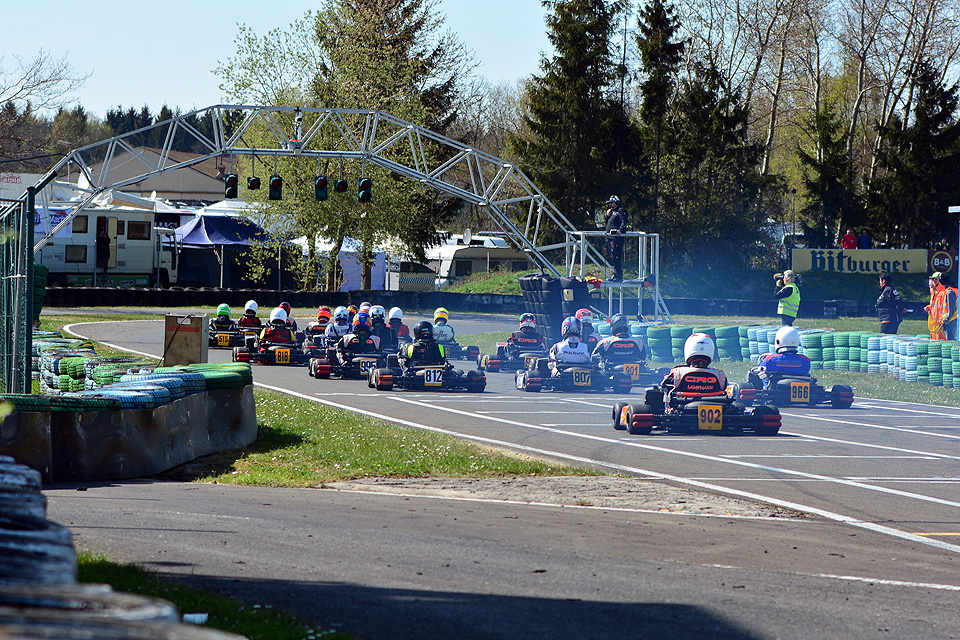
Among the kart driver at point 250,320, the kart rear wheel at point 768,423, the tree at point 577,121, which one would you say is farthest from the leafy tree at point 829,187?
the kart rear wheel at point 768,423

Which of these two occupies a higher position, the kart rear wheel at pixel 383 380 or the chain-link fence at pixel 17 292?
the chain-link fence at pixel 17 292

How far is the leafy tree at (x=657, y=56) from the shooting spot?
45.8 metres

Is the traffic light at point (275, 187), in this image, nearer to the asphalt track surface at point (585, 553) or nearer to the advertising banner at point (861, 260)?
the asphalt track surface at point (585, 553)

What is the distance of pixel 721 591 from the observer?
5.20 meters

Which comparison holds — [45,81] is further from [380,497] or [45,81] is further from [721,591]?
[721,591]

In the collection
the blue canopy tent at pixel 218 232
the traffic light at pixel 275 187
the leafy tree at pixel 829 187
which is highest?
the leafy tree at pixel 829 187

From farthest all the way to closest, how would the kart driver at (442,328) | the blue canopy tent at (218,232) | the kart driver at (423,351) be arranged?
the blue canopy tent at (218,232) → the kart driver at (442,328) → the kart driver at (423,351)

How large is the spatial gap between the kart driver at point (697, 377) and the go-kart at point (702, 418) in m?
0.12

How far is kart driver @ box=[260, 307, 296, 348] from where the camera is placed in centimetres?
2216

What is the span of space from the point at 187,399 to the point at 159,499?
7.18ft

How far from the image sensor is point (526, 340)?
20984 millimetres

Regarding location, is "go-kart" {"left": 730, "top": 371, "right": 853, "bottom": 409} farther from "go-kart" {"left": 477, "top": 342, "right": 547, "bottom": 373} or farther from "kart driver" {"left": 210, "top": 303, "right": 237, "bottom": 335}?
"kart driver" {"left": 210, "top": 303, "right": 237, "bottom": 335}

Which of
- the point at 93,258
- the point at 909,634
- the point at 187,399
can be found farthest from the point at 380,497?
the point at 93,258

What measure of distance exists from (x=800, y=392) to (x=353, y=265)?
3351 cm
